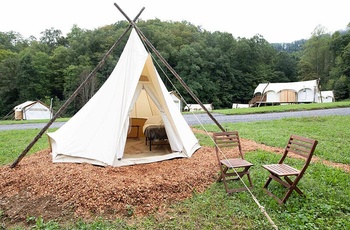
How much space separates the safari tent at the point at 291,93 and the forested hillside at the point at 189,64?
7.01 meters

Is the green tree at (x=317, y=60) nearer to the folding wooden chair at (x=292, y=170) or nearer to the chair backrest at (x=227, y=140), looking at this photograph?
the chair backrest at (x=227, y=140)

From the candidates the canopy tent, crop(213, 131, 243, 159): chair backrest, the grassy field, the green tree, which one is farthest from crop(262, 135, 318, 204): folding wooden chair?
the green tree

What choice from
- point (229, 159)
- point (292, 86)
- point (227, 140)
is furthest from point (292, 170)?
point (292, 86)

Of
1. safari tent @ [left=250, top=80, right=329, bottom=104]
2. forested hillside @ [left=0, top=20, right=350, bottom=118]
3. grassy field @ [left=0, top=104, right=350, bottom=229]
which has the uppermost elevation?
forested hillside @ [left=0, top=20, right=350, bottom=118]

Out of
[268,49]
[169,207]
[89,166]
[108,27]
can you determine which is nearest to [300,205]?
[169,207]

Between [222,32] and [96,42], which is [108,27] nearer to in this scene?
[96,42]

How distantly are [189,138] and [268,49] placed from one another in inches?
1996

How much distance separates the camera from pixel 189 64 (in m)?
38.1

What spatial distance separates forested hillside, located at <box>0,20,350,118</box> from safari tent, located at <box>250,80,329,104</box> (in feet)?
23.0

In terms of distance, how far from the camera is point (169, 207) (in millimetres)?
3717

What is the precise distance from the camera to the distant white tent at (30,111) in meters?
29.4

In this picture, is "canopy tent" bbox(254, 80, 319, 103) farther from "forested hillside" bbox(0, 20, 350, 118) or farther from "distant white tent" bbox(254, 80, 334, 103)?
"forested hillside" bbox(0, 20, 350, 118)

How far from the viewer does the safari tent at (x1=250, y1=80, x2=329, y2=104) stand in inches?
1262

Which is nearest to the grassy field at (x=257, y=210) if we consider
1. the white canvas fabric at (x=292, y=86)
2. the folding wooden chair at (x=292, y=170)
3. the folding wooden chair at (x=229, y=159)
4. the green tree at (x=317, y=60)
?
the folding wooden chair at (x=292, y=170)
